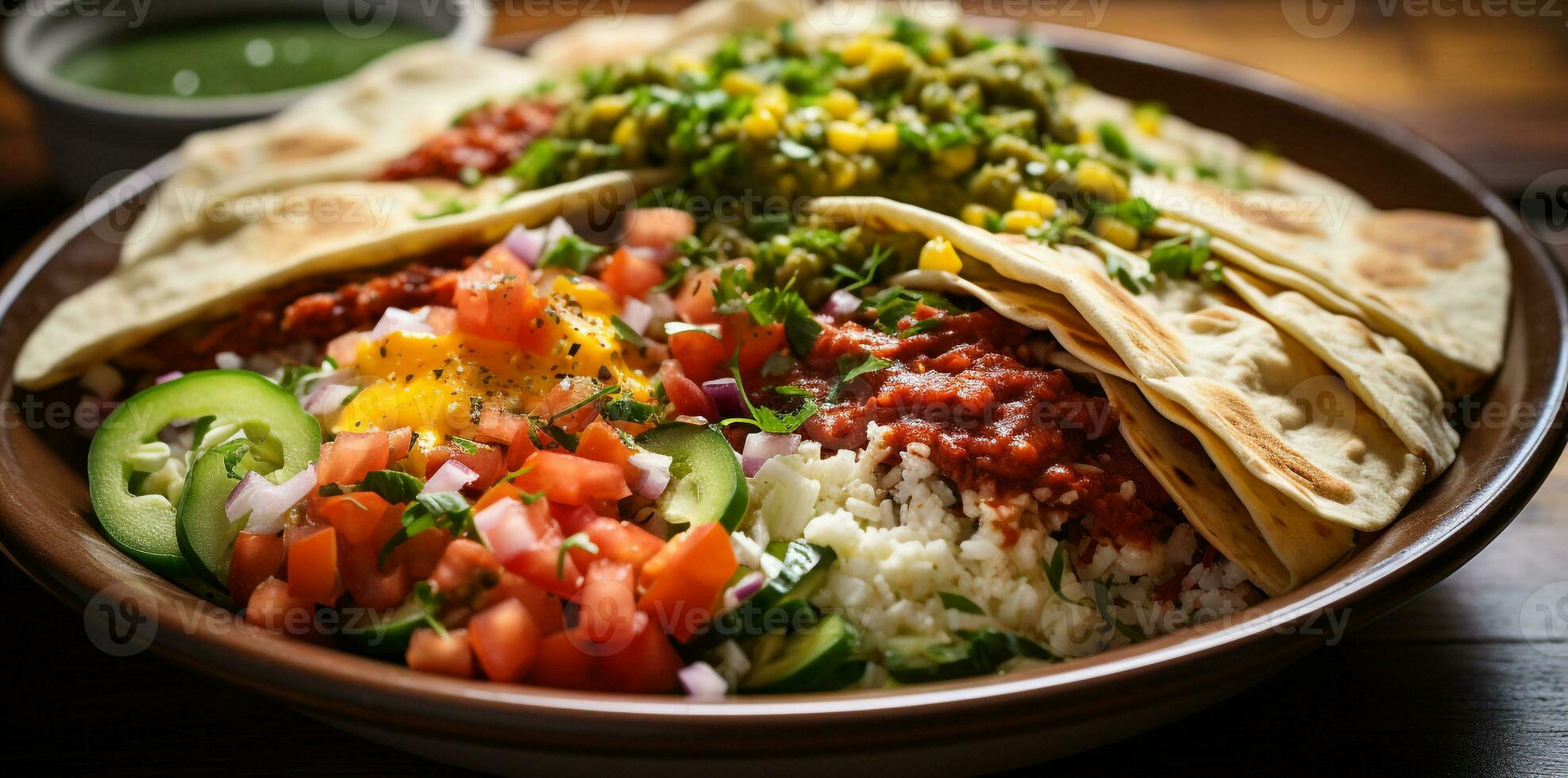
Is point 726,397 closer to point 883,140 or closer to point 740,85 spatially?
point 883,140

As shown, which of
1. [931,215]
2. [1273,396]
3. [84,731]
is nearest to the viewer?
[84,731]

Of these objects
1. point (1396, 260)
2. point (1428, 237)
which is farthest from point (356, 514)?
point (1428, 237)

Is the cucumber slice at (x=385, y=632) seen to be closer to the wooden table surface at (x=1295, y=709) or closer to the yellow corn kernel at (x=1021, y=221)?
the wooden table surface at (x=1295, y=709)

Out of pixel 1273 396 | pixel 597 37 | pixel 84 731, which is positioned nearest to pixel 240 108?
pixel 597 37

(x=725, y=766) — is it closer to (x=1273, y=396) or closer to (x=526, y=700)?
(x=526, y=700)

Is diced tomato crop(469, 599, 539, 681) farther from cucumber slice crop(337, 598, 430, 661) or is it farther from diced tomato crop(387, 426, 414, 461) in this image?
diced tomato crop(387, 426, 414, 461)

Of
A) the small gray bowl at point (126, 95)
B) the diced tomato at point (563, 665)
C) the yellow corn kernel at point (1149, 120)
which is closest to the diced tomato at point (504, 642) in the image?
the diced tomato at point (563, 665)
